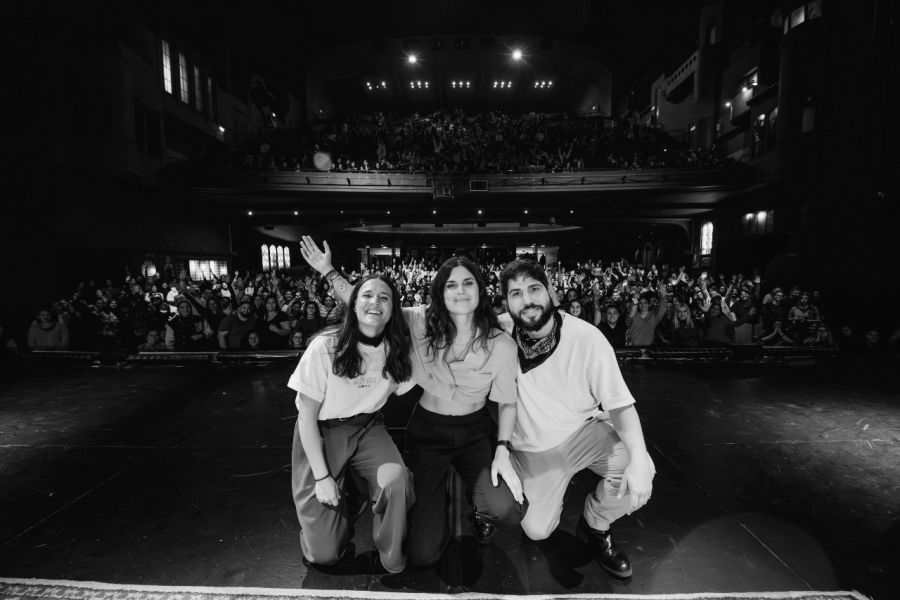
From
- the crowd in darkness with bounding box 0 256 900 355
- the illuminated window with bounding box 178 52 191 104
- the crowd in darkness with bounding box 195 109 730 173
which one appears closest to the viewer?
the crowd in darkness with bounding box 0 256 900 355

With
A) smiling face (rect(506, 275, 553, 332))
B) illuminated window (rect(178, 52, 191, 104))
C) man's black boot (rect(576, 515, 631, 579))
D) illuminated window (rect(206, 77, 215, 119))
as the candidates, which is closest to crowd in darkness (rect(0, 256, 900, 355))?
smiling face (rect(506, 275, 553, 332))

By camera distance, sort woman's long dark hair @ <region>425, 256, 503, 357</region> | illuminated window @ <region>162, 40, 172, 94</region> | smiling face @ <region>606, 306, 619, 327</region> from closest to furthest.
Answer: woman's long dark hair @ <region>425, 256, 503, 357</region> → smiling face @ <region>606, 306, 619, 327</region> → illuminated window @ <region>162, 40, 172, 94</region>

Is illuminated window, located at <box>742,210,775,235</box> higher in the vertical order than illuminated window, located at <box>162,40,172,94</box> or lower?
lower

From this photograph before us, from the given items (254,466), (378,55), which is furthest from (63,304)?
(378,55)

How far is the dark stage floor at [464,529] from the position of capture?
2109mm

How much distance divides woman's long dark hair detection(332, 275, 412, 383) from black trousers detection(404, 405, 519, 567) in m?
0.37

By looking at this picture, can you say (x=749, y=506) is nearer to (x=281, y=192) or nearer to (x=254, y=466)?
(x=254, y=466)

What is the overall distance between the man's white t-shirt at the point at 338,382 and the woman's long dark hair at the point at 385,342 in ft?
0.14

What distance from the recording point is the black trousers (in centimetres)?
219

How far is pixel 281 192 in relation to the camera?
1662cm

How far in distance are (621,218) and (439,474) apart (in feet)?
71.5

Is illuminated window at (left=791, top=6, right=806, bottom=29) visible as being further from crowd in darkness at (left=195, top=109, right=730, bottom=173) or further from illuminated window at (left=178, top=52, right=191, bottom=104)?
illuminated window at (left=178, top=52, right=191, bottom=104)

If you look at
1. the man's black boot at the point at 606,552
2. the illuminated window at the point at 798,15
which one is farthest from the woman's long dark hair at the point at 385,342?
the illuminated window at the point at 798,15

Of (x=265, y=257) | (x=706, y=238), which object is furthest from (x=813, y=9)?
(x=265, y=257)
